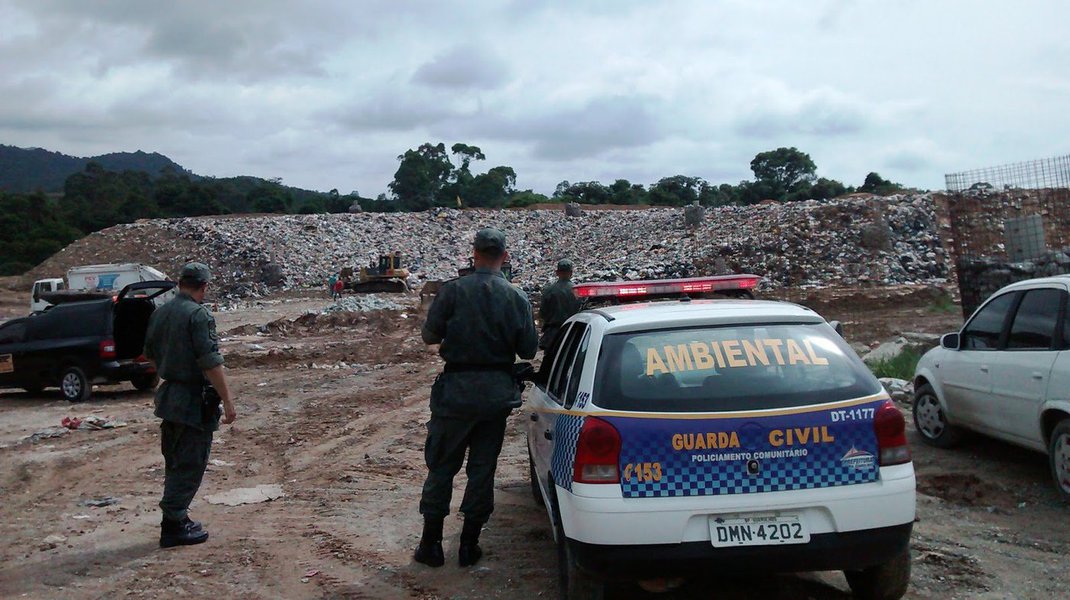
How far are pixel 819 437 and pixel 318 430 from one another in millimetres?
7718

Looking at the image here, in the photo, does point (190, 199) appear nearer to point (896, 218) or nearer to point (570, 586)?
point (896, 218)

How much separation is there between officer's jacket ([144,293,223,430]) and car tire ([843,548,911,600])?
13.2 feet

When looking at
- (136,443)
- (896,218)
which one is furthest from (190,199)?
(136,443)

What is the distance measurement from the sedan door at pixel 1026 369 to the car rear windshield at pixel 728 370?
9.47 ft

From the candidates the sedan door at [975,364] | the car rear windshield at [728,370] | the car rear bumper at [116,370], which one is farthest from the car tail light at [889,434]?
the car rear bumper at [116,370]

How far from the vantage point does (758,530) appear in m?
4.02

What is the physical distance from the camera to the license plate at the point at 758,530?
13.1ft

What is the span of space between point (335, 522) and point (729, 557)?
351 centimetres

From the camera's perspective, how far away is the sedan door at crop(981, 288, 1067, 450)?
6.56 metres

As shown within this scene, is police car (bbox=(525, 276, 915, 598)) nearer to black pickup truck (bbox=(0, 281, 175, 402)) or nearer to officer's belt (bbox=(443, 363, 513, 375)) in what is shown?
officer's belt (bbox=(443, 363, 513, 375))

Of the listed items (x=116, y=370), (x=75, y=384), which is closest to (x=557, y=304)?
(x=116, y=370)

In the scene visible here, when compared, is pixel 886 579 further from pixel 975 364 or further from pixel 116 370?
pixel 116 370

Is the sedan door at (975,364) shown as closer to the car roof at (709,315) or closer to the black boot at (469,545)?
the car roof at (709,315)

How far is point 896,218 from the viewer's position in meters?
36.1
